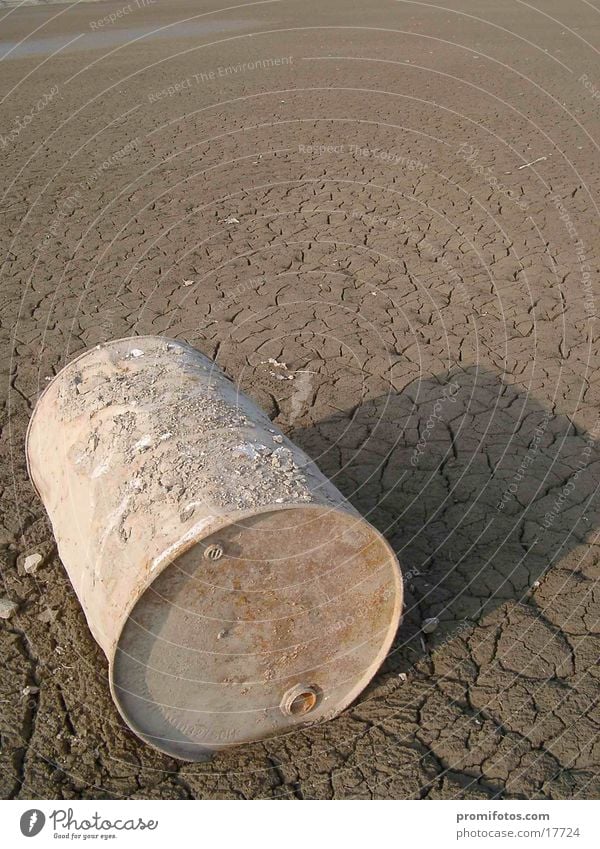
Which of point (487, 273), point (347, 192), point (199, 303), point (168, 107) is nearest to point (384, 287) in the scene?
point (487, 273)

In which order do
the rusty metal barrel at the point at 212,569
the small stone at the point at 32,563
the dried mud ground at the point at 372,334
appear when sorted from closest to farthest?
the rusty metal barrel at the point at 212,569 → the dried mud ground at the point at 372,334 → the small stone at the point at 32,563

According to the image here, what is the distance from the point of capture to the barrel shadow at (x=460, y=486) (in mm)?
4125

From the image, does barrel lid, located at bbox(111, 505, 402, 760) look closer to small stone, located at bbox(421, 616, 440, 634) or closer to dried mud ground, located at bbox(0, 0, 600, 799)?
dried mud ground, located at bbox(0, 0, 600, 799)

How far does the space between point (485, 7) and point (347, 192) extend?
12.4 metres

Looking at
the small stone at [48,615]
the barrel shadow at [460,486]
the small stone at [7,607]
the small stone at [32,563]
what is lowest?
the small stone at [48,615]

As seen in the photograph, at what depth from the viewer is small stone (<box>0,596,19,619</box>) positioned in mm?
4039

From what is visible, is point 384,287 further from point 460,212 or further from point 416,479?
point 416,479

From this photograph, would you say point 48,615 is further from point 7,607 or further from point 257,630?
point 257,630

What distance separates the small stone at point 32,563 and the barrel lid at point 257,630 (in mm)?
1345

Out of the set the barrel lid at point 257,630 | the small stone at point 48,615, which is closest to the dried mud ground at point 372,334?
the small stone at point 48,615

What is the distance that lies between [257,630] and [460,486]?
1947mm

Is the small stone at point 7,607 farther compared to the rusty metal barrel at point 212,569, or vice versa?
the small stone at point 7,607

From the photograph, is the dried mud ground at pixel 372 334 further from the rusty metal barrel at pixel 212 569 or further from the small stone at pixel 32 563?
the rusty metal barrel at pixel 212 569

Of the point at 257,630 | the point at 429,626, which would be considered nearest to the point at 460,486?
the point at 429,626
